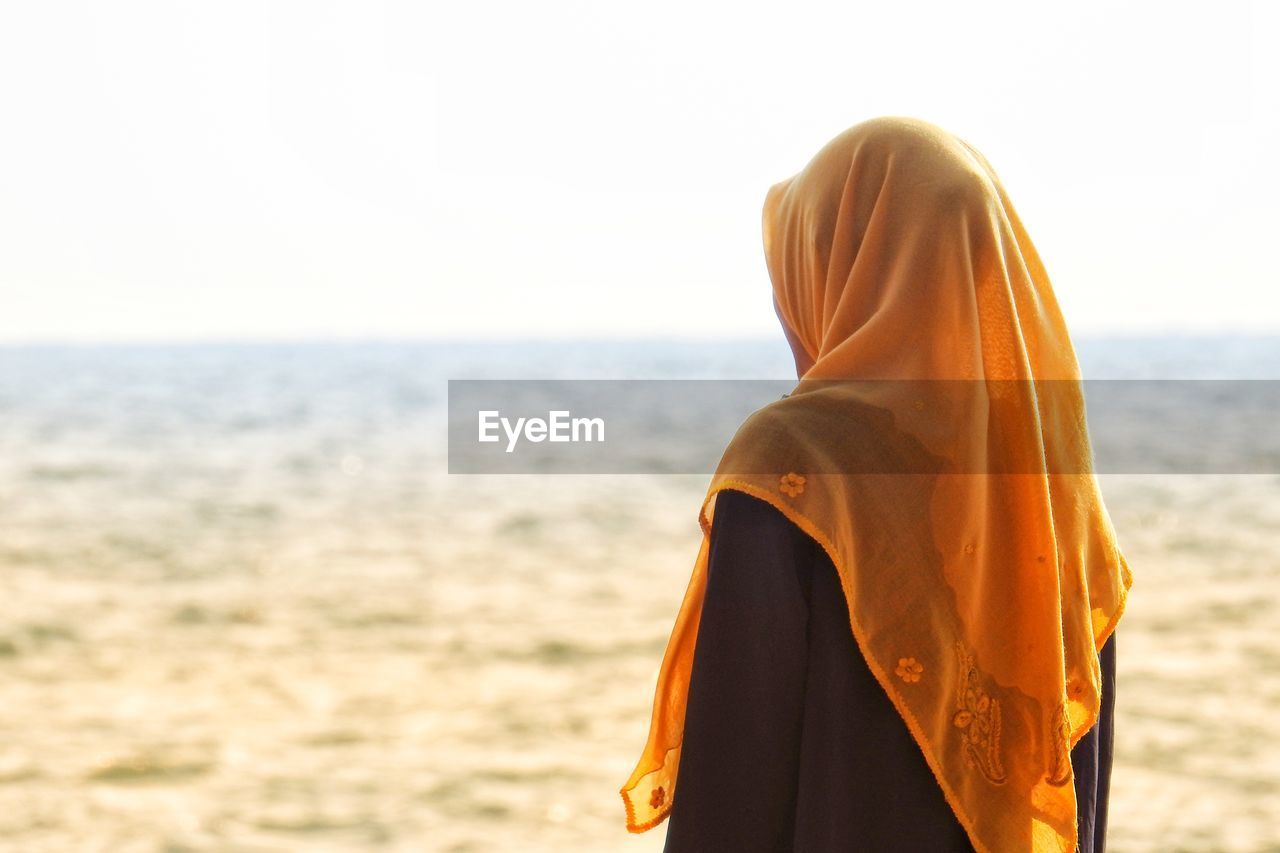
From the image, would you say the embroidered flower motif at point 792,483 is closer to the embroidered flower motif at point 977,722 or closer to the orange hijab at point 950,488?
the orange hijab at point 950,488

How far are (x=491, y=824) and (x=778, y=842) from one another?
2862mm

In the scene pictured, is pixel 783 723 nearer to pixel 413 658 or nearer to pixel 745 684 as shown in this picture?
pixel 745 684

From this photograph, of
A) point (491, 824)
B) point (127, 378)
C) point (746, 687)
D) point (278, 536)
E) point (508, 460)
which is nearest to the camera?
point (746, 687)

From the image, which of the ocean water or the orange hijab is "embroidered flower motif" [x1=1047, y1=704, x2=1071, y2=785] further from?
the ocean water

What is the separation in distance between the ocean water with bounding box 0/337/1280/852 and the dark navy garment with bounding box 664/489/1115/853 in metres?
2.59

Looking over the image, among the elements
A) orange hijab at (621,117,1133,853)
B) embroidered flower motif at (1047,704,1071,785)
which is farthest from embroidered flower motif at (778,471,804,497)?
embroidered flower motif at (1047,704,1071,785)

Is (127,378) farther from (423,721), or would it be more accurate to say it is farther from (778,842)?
(778,842)

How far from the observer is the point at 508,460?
1688cm

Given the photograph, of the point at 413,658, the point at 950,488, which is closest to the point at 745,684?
the point at 950,488

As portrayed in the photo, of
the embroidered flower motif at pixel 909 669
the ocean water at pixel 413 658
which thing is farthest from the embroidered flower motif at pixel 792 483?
the ocean water at pixel 413 658

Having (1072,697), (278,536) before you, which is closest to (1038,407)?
(1072,697)

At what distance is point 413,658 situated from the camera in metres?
6.08

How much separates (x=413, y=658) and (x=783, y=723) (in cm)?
514

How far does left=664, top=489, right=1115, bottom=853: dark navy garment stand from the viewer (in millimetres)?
1165
